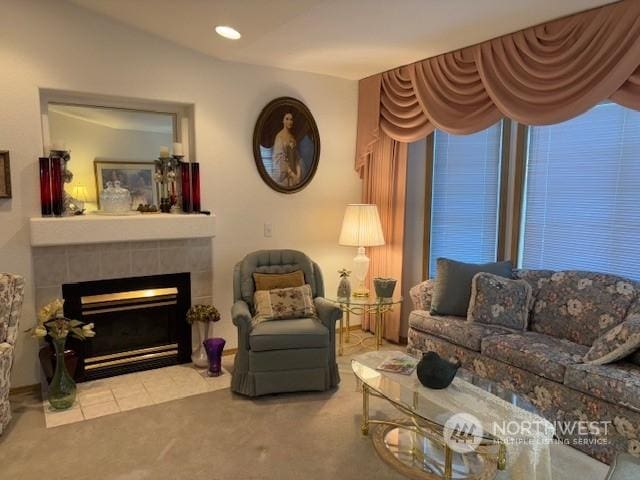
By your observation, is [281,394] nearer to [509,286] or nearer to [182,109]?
[509,286]

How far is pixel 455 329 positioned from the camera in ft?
10.6

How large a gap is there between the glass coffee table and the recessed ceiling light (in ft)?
7.46

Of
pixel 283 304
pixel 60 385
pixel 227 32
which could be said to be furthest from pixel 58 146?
pixel 283 304

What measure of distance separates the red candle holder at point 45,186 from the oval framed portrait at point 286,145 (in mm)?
1544

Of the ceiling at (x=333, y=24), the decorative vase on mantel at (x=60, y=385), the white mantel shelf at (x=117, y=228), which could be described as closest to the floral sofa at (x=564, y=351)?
the ceiling at (x=333, y=24)

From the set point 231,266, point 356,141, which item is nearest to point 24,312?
point 231,266

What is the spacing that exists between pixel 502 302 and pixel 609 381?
0.92 metres

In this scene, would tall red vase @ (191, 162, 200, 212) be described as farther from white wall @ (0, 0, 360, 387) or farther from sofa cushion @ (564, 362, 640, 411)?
sofa cushion @ (564, 362, 640, 411)

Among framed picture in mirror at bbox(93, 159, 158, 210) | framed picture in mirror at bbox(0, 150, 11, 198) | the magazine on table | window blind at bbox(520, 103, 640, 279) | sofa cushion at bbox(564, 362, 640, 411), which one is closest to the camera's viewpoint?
sofa cushion at bbox(564, 362, 640, 411)

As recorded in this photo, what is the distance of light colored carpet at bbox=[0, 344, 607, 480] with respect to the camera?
233 cm

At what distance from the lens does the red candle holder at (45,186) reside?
122 inches

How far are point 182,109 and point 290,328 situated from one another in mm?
1983

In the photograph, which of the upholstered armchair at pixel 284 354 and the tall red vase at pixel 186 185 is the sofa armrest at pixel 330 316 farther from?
the tall red vase at pixel 186 185

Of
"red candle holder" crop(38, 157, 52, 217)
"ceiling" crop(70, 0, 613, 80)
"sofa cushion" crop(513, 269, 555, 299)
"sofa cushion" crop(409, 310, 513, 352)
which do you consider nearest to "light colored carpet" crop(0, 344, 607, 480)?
"sofa cushion" crop(409, 310, 513, 352)
